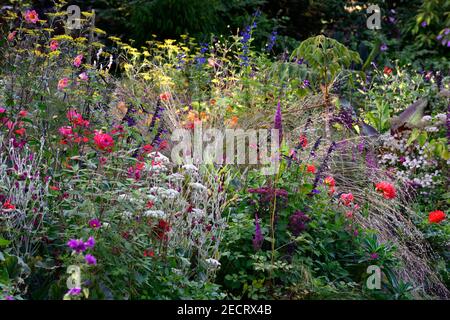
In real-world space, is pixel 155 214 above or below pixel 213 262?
above

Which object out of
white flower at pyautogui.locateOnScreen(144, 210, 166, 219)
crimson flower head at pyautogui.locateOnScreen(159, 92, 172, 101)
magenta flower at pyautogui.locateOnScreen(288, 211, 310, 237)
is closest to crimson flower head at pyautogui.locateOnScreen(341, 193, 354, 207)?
magenta flower at pyautogui.locateOnScreen(288, 211, 310, 237)

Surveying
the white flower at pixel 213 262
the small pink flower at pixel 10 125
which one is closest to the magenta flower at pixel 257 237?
the white flower at pixel 213 262

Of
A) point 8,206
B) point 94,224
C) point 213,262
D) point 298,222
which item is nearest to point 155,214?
point 94,224

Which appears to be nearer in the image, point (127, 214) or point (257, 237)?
point (127, 214)

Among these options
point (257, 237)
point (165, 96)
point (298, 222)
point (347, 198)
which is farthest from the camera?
point (165, 96)

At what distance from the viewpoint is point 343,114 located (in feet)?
18.9

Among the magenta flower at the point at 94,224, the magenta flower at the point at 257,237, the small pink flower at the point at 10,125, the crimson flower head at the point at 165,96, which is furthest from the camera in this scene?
the crimson flower head at the point at 165,96

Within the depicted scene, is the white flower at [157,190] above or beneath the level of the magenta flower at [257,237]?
above

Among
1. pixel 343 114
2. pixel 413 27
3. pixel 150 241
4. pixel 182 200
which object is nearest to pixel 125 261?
pixel 150 241

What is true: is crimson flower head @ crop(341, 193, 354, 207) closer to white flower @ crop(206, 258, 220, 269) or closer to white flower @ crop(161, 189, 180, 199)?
white flower @ crop(206, 258, 220, 269)

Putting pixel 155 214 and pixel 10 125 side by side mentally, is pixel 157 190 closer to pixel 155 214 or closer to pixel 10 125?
pixel 155 214

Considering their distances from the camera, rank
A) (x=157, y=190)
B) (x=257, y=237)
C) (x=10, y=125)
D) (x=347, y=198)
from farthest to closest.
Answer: (x=347, y=198) → (x=10, y=125) → (x=257, y=237) → (x=157, y=190)

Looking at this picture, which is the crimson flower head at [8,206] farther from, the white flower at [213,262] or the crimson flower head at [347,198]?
the crimson flower head at [347,198]
